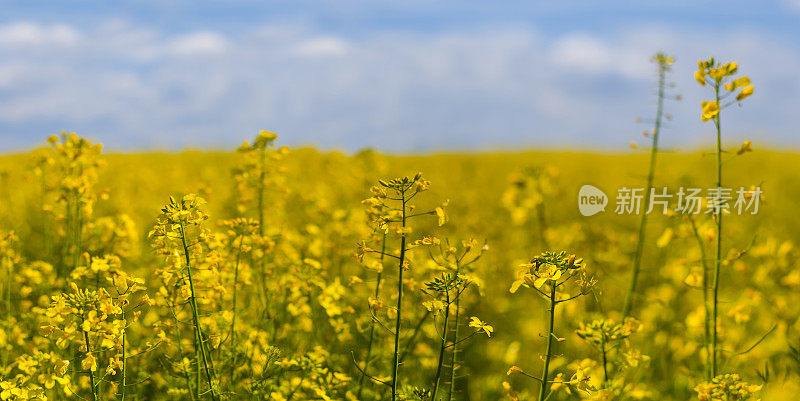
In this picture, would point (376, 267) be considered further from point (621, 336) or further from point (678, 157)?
point (678, 157)

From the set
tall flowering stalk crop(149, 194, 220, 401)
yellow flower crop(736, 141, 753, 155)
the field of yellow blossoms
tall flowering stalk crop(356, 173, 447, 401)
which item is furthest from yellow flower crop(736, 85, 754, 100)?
tall flowering stalk crop(149, 194, 220, 401)

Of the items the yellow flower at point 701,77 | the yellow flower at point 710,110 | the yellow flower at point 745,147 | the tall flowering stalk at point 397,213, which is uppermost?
the yellow flower at point 701,77

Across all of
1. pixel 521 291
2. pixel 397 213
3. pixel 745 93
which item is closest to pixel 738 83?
pixel 745 93

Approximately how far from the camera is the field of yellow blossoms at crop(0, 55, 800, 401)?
238cm

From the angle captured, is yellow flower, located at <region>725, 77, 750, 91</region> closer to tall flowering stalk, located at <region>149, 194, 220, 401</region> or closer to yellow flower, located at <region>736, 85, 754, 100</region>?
yellow flower, located at <region>736, 85, 754, 100</region>

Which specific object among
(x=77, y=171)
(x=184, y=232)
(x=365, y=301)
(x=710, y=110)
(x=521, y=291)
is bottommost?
(x=521, y=291)

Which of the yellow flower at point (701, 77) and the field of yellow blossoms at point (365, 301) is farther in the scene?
the yellow flower at point (701, 77)

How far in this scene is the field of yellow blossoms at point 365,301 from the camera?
A: 238 centimetres

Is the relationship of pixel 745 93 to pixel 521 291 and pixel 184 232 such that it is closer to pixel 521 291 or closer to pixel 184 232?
pixel 184 232

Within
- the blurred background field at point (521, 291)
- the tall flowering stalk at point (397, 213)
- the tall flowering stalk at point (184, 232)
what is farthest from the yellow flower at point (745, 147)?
the tall flowering stalk at point (184, 232)

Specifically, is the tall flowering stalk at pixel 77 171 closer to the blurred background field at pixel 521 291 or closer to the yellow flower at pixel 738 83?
the blurred background field at pixel 521 291

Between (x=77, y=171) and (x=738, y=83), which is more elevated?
(x=738, y=83)

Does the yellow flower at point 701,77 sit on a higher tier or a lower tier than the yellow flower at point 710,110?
higher

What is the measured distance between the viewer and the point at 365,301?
4.39 m
